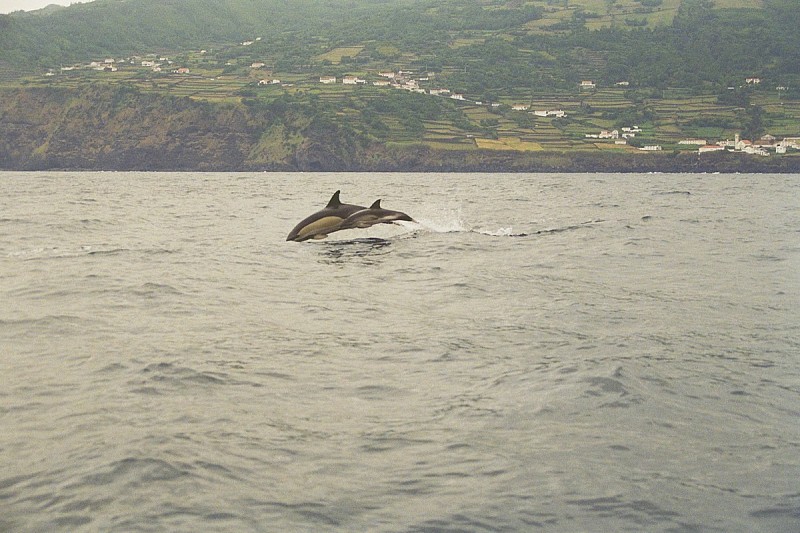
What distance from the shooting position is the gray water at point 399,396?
20.6ft

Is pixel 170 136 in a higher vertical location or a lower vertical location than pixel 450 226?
higher

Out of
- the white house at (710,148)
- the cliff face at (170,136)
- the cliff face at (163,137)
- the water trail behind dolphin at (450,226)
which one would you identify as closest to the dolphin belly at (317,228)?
the water trail behind dolphin at (450,226)

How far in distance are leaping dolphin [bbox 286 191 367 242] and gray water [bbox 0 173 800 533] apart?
15.7 feet

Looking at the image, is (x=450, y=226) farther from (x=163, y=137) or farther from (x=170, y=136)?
(x=163, y=137)

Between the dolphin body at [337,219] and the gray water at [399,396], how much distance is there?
480cm

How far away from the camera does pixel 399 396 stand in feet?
30.2

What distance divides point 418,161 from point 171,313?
126055mm

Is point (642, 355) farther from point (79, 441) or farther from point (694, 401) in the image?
point (79, 441)

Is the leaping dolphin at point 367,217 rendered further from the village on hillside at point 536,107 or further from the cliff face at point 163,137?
the cliff face at point 163,137

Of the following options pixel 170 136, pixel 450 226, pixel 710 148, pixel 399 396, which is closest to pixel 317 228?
pixel 450 226

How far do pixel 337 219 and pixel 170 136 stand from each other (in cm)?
13528

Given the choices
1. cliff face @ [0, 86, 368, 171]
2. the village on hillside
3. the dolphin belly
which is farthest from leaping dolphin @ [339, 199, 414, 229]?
cliff face @ [0, 86, 368, 171]

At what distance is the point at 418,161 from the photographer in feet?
455

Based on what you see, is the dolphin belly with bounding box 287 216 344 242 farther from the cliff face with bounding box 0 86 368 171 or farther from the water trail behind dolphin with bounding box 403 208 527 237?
the cliff face with bounding box 0 86 368 171
